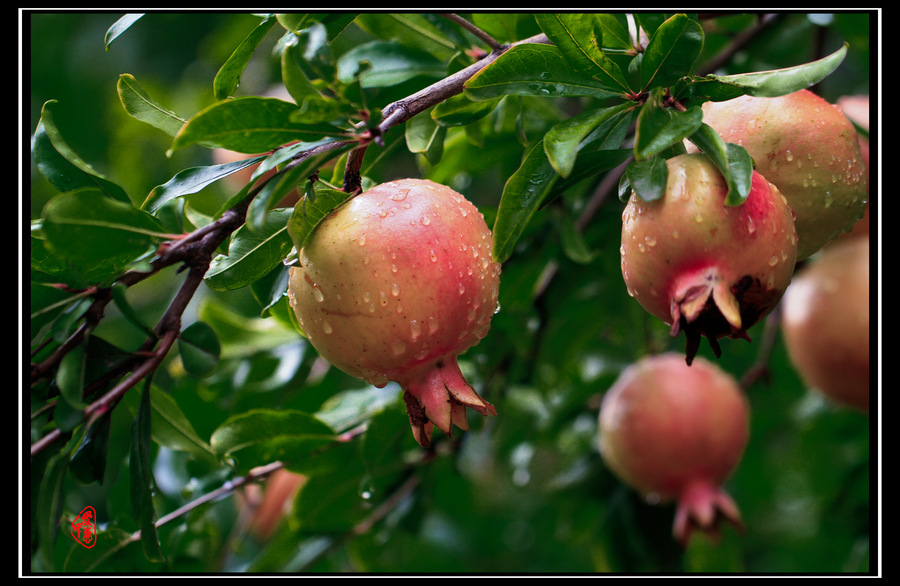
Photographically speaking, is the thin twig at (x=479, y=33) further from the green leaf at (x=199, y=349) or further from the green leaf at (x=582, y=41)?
the green leaf at (x=199, y=349)

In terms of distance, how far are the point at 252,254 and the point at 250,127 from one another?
6.0 inches

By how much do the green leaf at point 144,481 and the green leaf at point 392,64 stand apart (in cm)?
57

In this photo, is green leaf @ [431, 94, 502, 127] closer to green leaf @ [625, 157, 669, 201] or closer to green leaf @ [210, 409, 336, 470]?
green leaf @ [625, 157, 669, 201]

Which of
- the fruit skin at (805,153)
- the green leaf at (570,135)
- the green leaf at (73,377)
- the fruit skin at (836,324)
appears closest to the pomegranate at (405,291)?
the green leaf at (570,135)

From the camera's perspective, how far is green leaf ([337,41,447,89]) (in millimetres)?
1143

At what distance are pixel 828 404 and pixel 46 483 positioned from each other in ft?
6.36

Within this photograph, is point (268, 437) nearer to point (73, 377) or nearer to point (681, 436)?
point (73, 377)

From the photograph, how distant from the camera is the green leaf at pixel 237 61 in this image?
85cm

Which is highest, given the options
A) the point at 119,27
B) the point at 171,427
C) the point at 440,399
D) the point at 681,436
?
the point at 119,27

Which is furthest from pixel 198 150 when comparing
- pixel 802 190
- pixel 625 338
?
pixel 802 190

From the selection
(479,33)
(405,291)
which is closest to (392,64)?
(479,33)

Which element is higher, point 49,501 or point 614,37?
point 614,37

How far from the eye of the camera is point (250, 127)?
750 mm

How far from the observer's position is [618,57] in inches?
38.7
